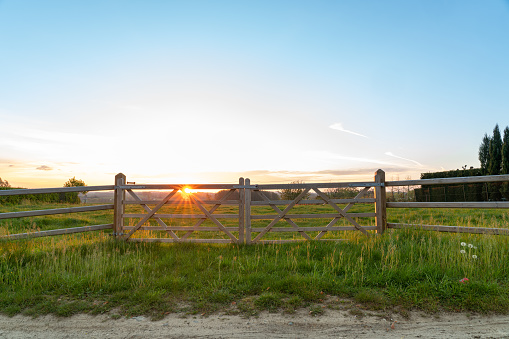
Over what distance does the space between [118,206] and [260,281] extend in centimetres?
528

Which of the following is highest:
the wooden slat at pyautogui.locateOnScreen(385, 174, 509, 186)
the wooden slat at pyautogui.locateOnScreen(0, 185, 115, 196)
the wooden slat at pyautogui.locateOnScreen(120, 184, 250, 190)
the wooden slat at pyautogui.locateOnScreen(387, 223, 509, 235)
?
the wooden slat at pyautogui.locateOnScreen(385, 174, 509, 186)

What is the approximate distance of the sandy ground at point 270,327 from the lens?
3305 millimetres

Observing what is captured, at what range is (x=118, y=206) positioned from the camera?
821cm

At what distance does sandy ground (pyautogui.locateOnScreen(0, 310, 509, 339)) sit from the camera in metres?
3.30

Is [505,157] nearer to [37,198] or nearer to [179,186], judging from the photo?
[179,186]

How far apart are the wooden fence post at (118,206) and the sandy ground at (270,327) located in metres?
4.35

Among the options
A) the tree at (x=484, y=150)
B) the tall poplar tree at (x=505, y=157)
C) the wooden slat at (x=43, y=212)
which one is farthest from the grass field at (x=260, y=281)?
the tree at (x=484, y=150)

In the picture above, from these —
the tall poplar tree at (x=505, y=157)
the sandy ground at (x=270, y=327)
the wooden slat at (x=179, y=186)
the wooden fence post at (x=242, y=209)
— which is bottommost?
the sandy ground at (x=270, y=327)

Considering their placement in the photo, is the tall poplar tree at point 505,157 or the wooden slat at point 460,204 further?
the tall poplar tree at point 505,157

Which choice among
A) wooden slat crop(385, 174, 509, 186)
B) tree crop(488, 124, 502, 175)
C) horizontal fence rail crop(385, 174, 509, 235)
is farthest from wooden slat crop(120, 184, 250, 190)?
tree crop(488, 124, 502, 175)

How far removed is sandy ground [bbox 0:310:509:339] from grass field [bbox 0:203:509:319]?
0.18 meters

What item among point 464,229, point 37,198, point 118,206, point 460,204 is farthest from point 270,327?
point 37,198

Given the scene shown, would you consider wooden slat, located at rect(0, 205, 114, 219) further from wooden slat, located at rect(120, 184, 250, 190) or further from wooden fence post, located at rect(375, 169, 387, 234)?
wooden fence post, located at rect(375, 169, 387, 234)

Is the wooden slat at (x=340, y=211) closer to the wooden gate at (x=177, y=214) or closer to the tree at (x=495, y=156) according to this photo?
the wooden gate at (x=177, y=214)
